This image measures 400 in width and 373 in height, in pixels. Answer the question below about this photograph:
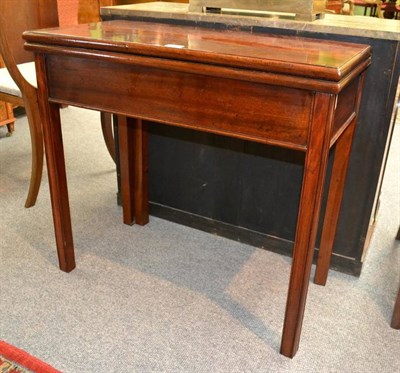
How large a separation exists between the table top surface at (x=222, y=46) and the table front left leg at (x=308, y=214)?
9cm

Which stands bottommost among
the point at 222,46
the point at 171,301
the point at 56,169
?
the point at 171,301

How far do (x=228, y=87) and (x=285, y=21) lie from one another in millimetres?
474

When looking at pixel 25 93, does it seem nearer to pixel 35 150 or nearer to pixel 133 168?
pixel 35 150

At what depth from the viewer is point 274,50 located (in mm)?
1187

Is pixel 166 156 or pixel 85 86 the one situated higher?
pixel 85 86

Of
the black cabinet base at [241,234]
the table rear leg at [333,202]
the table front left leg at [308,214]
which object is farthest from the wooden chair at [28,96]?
the table front left leg at [308,214]

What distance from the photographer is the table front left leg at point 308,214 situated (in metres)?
1.05

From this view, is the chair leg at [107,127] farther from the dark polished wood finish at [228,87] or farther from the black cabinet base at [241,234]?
the dark polished wood finish at [228,87]

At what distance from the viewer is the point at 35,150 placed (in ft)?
6.88

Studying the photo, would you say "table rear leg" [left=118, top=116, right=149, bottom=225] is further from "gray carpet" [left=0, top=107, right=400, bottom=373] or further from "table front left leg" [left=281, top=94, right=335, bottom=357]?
"table front left leg" [left=281, top=94, right=335, bottom=357]

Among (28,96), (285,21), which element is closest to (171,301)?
(285,21)

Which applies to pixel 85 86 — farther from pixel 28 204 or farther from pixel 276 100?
pixel 28 204

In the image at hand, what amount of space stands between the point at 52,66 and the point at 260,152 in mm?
764

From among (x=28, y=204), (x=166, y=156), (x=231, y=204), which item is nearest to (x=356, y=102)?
(x=231, y=204)
